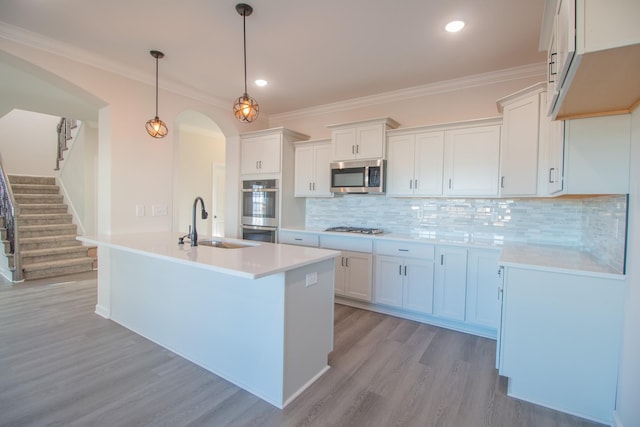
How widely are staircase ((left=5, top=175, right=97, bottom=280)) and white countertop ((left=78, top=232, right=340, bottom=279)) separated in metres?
3.24

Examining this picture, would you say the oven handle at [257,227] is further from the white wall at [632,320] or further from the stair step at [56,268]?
the white wall at [632,320]

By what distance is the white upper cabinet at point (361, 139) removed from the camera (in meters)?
3.68

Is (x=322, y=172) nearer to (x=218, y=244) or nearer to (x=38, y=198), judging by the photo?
(x=218, y=244)

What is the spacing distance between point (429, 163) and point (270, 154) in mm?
2198

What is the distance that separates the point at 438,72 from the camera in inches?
131

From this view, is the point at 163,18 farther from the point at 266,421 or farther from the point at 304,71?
the point at 266,421

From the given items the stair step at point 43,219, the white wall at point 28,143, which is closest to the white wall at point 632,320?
the stair step at point 43,219

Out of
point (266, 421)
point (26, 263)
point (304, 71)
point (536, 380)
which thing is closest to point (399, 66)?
point (304, 71)

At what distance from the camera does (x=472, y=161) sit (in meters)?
3.21

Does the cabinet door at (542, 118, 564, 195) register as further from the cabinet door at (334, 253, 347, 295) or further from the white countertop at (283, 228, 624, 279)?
the cabinet door at (334, 253, 347, 295)

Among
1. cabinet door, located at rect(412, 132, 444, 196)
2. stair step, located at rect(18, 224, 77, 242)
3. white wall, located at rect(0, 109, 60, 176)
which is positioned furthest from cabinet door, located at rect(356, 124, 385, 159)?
white wall, located at rect(0, 109, 60, 176)

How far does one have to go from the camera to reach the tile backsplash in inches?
86.9

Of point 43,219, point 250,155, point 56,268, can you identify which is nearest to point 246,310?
point 250,155

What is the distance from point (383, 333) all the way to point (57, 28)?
4.02 m
